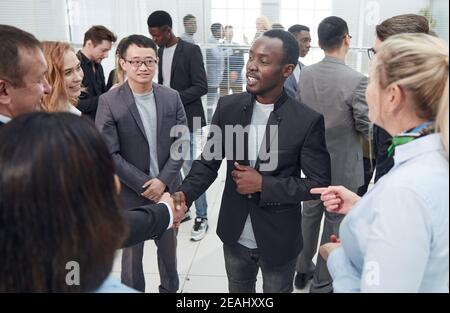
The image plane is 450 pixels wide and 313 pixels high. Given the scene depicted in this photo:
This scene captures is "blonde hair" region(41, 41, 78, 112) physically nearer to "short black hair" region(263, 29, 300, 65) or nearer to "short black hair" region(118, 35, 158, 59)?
"short black hair" region(118, 35, 158, 59)

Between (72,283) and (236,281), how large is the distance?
1160 millimetres

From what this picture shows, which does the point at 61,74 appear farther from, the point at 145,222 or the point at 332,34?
the point at 332,34

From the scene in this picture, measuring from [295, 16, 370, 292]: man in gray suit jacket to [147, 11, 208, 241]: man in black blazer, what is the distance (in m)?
1.02

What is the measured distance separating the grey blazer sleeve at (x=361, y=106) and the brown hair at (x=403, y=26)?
469 millimetres

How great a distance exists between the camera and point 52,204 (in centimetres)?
70

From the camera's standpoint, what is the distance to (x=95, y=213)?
75 centimetres

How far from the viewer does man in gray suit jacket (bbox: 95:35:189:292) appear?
82.6 inches

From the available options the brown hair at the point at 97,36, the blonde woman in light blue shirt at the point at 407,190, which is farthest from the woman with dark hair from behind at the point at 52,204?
the brown hair at the point at 97,36

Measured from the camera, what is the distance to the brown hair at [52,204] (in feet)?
2.27

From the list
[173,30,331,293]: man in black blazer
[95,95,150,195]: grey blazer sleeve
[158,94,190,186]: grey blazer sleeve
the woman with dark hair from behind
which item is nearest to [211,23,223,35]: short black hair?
[158,94,190,186]: grey blazer sleeve

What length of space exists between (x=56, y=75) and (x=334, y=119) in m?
1.65

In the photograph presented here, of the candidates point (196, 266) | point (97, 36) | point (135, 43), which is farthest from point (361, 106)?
point (97, 36)

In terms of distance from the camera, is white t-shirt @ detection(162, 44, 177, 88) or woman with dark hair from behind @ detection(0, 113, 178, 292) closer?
woman with dark hair from behind @ detection(0, 113, 178, 292)

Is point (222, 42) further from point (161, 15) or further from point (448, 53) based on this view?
point (448, 53)
